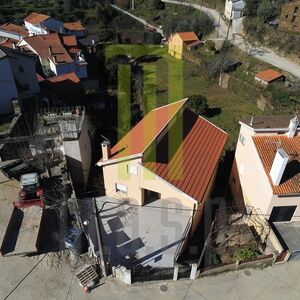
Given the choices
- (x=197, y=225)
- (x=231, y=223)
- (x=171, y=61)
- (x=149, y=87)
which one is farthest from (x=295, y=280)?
(x=171, y=61)

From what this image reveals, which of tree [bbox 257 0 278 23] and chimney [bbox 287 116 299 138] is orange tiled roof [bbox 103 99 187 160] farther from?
tree [bbox 257 0 278 23]

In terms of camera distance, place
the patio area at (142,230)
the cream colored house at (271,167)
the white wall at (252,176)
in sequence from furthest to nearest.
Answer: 1. the white wall at (252,176)
2. the cream colored house at (271,167)
3. the patio area at (142,230)

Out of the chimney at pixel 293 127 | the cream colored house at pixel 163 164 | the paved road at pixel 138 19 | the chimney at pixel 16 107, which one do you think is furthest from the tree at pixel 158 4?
the chimney at pixel 293 127

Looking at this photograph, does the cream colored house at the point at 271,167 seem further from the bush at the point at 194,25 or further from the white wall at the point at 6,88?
the bush at the point at 194,25

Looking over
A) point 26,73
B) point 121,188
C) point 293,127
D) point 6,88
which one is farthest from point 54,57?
point 293,127

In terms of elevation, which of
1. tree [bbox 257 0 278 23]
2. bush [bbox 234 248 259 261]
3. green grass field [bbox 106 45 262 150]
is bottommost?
green grass field [bbox 106 45 262 150]

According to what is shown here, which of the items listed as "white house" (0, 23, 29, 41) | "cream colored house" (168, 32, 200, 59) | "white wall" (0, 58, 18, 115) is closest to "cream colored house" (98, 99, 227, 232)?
"white wall" (0, 58, 18, 115)

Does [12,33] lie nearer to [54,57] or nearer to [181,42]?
[54,57]
